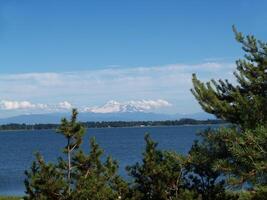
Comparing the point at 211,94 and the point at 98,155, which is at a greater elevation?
the point at 211,94

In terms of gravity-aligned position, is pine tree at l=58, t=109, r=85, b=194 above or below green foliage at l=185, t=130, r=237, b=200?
above

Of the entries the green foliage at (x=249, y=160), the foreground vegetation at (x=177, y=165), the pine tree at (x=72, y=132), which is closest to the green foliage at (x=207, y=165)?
the foreground vegetation at (x=177, y=165)

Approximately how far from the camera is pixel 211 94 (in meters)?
16.8

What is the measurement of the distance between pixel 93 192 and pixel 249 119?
5.76m

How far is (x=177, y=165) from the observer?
17.6 m

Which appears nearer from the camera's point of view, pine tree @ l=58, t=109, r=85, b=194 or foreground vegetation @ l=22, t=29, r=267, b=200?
foreground vegetation @ l=22, t=29, r=267, b=200

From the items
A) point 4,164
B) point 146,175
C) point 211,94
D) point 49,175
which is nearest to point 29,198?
point 49,175

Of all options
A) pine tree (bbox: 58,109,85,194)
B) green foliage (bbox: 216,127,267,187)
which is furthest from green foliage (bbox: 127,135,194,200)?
green foliage (bbox: 216,127,267,187)

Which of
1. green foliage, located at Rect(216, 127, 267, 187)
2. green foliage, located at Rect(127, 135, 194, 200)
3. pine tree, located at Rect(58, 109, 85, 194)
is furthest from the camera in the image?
pine tree, located at Rect(58, 109, 85, 194)

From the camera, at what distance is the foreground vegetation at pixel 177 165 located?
51.3 ft

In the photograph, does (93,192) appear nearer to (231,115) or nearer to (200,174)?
(200,174)

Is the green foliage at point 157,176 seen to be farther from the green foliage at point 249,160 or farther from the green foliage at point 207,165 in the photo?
the green foliage at point 249,160

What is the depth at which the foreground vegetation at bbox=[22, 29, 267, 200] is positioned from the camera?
1565 cm

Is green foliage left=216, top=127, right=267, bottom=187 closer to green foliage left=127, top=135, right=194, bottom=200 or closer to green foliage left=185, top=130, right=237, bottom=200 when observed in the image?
green foliage left=185, top=130, right=237, bottom=200
